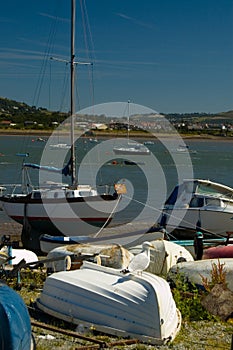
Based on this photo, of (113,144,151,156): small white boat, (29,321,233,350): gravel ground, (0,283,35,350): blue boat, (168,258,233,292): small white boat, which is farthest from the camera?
(113,144,151,156): small white boat

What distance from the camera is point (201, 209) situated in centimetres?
1989

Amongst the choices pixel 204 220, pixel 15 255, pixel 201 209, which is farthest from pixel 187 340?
pixel 201 209

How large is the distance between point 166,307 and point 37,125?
136m

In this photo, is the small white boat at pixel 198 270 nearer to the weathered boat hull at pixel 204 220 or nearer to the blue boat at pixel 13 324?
the blue boat at pixel 13 324

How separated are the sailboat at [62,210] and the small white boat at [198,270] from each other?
9.58 metres

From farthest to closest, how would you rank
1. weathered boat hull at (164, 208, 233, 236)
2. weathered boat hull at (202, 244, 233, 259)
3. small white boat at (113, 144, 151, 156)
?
small white boat at (113, 144, 151, 156) < weathered boat hull at (164, 208, 233, 236) < weathered boat hull at (202, 244, 233, 259)

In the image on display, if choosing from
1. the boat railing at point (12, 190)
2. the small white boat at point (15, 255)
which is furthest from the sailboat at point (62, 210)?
the small white boat at point (15, 255)

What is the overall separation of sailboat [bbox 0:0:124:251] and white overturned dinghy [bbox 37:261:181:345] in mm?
11243

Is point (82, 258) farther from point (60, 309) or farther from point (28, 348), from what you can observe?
point (28, 348)

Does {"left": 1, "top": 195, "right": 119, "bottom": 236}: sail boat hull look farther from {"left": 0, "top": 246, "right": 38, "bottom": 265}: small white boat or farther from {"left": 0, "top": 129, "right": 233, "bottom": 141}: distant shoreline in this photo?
{"left": 0, "top": 129, "right": 233, "bottom": 141}: distant shoreline

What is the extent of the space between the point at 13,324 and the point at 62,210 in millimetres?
14179

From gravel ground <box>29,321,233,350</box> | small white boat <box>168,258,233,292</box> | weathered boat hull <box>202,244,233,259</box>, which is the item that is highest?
small white boat <box>168,258,233,292</box>

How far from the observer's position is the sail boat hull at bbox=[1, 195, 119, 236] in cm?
2175

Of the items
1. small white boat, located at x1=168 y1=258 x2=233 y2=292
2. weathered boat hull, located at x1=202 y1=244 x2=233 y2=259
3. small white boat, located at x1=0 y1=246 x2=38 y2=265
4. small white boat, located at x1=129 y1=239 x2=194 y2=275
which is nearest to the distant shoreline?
weathered boat hull, located at x1=202 y1=244 x2=233 y2=259
